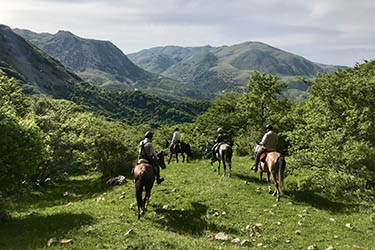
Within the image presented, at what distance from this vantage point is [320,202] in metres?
16.4

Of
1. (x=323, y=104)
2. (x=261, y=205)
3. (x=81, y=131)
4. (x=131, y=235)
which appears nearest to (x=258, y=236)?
(x=261, y=205)

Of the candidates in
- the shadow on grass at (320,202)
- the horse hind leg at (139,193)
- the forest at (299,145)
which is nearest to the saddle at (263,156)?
the forest at (299,145)

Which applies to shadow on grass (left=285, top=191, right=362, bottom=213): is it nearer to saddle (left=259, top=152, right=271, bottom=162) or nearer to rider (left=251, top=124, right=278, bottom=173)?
saddle (left=259, top=152, right=271, bottom=162)

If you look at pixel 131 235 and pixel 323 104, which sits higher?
pixel 323 104

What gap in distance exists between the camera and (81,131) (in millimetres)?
29344

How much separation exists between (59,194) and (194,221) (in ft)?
47.6

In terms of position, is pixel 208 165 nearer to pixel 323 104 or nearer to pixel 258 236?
pixel 323 104

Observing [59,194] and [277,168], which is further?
[59,194]

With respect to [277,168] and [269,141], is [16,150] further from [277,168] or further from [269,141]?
[269,141]

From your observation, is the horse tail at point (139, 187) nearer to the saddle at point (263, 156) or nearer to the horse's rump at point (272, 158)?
the horse's rump at point (272, 158)

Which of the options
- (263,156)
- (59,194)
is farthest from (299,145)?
(59,194)

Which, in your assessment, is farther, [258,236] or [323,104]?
[323,104]

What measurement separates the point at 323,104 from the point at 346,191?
7.75 meters

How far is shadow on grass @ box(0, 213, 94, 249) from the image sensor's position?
1010 cm
